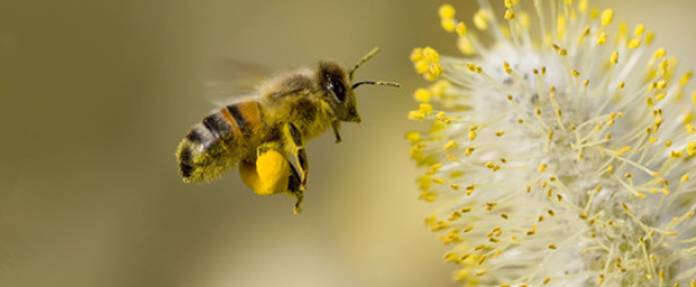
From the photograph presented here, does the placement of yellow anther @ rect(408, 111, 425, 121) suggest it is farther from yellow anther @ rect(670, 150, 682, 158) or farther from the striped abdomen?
yellow anther @ rect(670, 150, 682, 158)

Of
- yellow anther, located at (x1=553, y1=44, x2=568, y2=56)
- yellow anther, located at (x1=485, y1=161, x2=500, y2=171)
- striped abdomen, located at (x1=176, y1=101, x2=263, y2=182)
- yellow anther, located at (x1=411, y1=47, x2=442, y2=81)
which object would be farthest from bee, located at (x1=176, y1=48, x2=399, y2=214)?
yellow anther, located at (x1=553, y1=44, x2=568, y2=56)

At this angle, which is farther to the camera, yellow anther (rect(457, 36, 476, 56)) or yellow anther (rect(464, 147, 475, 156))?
yellow anther (rect(457, 36, 476, 56))

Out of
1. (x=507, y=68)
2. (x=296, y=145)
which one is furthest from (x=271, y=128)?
(x=507, y=68)

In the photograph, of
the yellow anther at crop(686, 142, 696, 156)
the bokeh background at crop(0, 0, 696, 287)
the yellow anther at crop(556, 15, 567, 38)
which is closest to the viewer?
the yellow anther at crop(686, 142, 696, 156)

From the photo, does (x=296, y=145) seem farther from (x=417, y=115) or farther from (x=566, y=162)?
(x=566, y=162)

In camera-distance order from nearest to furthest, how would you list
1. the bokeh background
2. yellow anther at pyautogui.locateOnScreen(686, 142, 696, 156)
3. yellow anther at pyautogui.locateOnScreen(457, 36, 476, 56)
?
1. yellow anther at pyautogui.locateOnScreen(686, 142, 696, 156)
2. yellow anther at pyautogui.locateOnScreen(457, 36, 476, 56)
3. the bokeh background

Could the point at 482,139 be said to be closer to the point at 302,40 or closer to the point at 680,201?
the point at 680,201

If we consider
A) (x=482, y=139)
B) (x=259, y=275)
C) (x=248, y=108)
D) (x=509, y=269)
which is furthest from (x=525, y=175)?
(x=259, y=275)
